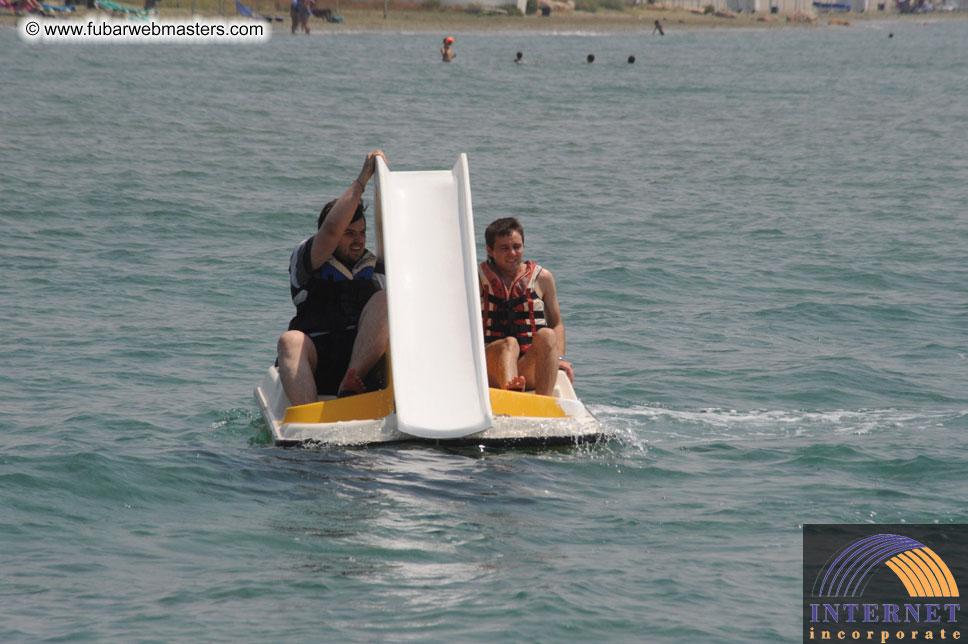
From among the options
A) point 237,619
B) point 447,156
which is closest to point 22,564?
point 237,619

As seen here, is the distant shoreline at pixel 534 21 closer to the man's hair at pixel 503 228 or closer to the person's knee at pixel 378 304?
the man's hair at pixel 503 228

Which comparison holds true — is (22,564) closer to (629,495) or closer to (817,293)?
(629,495)

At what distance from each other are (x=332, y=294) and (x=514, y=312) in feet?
3.77

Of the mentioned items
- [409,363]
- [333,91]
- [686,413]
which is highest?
[333,91]

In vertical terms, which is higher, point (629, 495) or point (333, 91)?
point (333, 91)

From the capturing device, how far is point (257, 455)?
716 cm

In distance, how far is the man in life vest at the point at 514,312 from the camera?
7.26 m

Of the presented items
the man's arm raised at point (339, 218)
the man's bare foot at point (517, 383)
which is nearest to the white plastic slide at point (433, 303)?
the man's arm raised at point (339, 218)

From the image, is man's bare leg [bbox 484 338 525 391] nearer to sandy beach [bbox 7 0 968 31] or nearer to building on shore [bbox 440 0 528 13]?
sandy beach [bbox 7 0 968 31]

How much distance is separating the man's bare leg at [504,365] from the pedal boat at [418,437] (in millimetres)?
324

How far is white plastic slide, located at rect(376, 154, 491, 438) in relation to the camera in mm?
6598

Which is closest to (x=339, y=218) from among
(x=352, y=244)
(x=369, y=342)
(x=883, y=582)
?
(x=352, y=244)

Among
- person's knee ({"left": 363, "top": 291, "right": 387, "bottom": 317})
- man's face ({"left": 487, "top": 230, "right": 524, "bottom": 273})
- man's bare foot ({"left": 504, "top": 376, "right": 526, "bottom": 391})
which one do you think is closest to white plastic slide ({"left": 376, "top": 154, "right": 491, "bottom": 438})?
person's knee ({"left": 363, "top": 291, "right": 387, "bottom": 317})

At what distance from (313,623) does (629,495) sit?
2264mm
